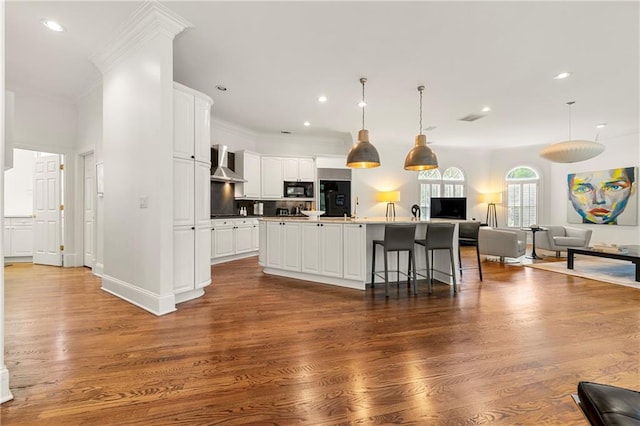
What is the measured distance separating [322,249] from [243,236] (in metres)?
2.70

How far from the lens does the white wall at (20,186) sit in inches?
234

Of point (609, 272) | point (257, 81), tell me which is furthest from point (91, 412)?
point (609, 272)

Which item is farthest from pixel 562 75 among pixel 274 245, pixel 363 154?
pixel 274 245

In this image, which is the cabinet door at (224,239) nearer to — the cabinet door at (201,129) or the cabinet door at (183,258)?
the cabinet door at (183,258)

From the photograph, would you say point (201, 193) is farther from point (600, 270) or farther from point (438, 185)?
point (438, 185)

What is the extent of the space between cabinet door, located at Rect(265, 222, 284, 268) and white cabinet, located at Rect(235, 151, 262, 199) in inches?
87.2

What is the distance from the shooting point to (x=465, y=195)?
9305 mm

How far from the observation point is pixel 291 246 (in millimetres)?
4543

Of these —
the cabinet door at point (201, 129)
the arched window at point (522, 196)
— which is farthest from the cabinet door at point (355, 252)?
the arched window at point (522, 196)

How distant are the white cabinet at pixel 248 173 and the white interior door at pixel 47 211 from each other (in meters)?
3.33

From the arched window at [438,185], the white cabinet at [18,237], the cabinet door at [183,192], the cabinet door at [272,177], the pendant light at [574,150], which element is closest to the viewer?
the cabinet door at [183,192]

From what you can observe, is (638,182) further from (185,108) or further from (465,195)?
(185,108)

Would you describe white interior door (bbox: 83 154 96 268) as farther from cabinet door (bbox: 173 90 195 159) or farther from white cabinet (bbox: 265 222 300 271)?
white cabinet (bbox: 265 222 300 271)

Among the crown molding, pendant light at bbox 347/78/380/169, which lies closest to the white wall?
the crown molding
